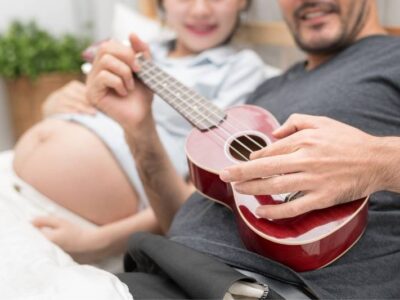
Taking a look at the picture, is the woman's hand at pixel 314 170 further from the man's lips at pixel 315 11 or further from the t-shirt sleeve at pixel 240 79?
the t-shirt sleeve at pixel 240 79

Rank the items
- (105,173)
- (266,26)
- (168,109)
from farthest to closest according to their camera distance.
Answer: (266,26), (168,109), (105,173)

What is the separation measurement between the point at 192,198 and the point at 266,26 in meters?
0.85

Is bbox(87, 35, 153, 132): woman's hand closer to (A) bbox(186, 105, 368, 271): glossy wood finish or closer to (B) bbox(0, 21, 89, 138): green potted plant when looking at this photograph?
(A) bbox(186, 105, 368, 271): glossy wood finish

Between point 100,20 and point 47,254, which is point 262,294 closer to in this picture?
point 47,254

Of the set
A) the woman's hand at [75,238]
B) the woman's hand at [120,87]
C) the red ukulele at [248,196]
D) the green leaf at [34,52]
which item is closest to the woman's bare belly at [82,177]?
the woman's hand at [75,238]

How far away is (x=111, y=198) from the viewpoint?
1.21m

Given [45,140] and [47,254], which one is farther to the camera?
[45,140]

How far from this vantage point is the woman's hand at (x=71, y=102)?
1369mm

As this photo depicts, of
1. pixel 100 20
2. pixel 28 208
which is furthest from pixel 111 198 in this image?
pixel 100 20

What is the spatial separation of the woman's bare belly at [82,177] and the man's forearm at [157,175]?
0.51ft

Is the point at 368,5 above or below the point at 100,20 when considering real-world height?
above

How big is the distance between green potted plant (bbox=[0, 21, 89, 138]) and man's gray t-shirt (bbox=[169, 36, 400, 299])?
63.5 inches

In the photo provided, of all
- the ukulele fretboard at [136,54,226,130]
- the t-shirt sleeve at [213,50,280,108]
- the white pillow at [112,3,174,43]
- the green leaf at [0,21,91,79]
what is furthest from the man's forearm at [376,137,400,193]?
the green leaf at [0,21,91,79]

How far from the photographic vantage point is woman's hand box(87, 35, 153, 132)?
95 centimetres
